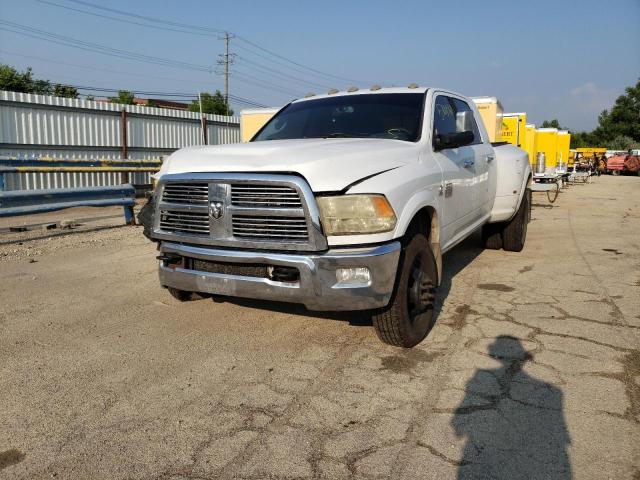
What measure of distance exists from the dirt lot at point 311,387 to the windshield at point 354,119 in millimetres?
1539

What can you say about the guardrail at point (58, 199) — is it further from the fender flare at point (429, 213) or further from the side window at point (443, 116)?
the fender flare at point (429, 213)

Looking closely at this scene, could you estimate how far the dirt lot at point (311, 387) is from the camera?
2.40 metres

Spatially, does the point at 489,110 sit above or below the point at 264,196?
above

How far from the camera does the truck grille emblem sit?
335 cm

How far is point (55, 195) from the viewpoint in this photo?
26.4 ft

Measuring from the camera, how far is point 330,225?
3146 mm

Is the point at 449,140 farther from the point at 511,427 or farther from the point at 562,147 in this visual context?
the point at 562,147

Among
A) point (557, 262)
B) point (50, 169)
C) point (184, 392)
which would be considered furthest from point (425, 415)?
point (50, 169)

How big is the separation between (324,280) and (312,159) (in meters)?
0.74

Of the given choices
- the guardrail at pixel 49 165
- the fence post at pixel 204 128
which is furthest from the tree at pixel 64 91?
the guardrail at pixel 49 165

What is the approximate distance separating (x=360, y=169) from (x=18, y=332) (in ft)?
9.47

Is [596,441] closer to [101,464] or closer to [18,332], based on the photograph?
[101,464]

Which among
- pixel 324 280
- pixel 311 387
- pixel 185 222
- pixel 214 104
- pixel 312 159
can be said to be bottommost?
pixel 311 387

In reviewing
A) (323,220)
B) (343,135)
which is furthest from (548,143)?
(323,220)
